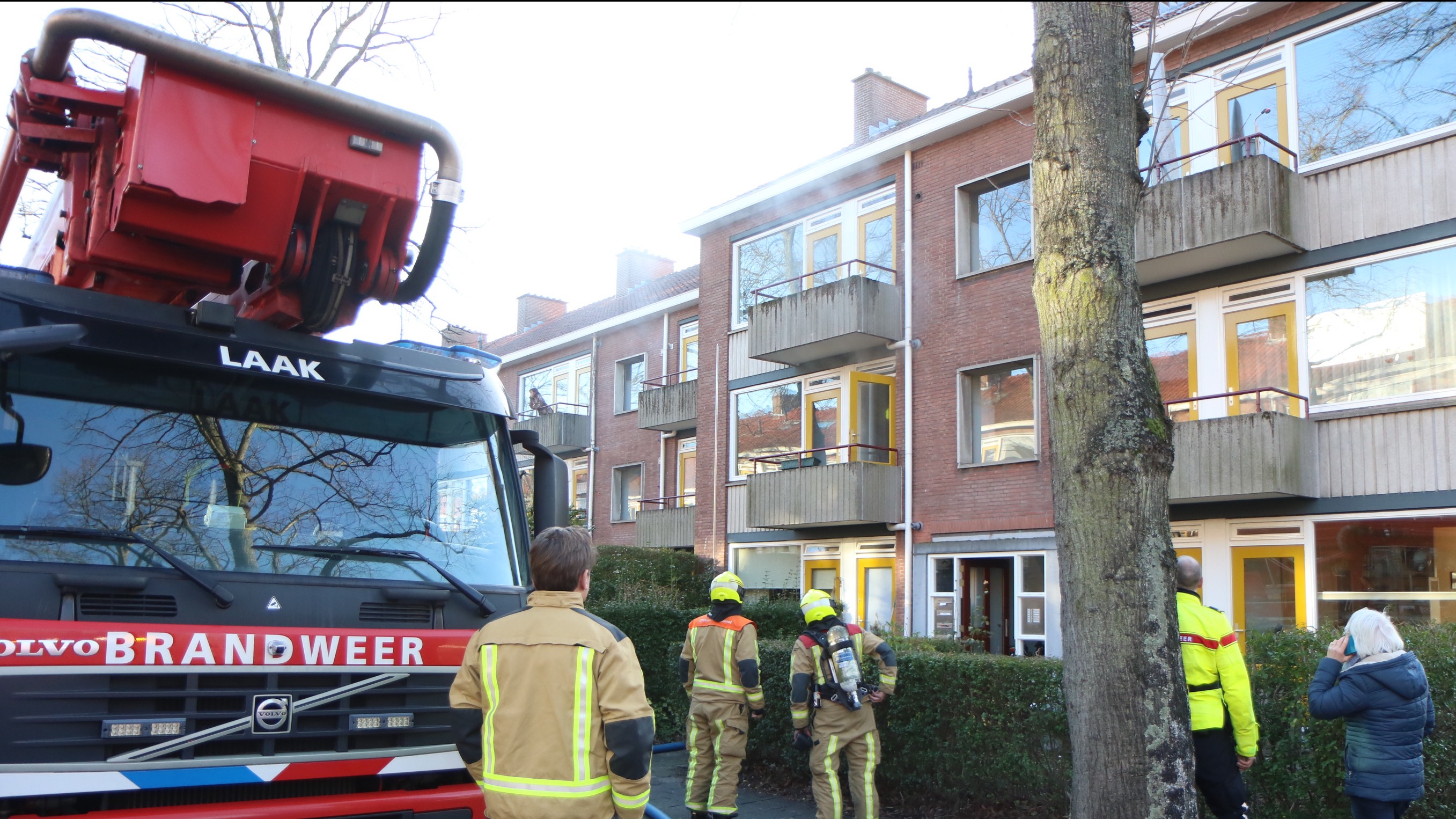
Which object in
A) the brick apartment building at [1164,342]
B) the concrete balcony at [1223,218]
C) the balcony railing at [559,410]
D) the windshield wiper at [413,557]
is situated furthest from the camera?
the balcony railing at [559,410]

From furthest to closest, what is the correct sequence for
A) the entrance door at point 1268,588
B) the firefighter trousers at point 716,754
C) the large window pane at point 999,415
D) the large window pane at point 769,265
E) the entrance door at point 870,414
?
→ the large window pane at point 769,265 → the entrance door at point 870,414 → the large window pane at point 999,415 → the entrance door at point 1268,588 → the firefighter trousers at point 716,754

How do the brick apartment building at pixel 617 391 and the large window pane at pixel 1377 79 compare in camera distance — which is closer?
the large window pane at pixel 1377 79

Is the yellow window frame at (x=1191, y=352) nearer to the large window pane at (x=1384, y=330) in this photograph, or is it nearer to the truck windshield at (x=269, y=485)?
the large window pane at (x=1384, y=330)

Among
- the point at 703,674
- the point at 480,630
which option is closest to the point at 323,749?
the point at 480,630

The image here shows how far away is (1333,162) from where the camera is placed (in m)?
13.2

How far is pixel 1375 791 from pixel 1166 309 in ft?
33.6

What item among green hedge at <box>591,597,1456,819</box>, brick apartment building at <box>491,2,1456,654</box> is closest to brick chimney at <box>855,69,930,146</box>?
brick apartment building at <box>491,2,1456,654</box>

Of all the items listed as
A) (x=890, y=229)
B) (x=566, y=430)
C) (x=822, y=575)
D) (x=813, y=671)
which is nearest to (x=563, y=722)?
(x=813, y=671)

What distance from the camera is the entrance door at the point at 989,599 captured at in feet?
55.7

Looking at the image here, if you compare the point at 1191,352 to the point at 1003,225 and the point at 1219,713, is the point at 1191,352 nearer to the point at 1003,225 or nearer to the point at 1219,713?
the point at 1003,225

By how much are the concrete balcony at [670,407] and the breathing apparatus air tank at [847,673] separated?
1705 cm

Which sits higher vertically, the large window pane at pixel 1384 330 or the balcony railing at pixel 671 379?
the balcony railing at pixel 671 379

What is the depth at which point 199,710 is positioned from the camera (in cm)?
382

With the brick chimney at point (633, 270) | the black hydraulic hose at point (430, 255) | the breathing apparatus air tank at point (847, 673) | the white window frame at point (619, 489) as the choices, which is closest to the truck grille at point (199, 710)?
the black hydraulic hose at point (430, 255)
